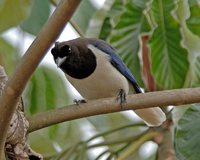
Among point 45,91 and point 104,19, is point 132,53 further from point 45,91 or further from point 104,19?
point 45,91

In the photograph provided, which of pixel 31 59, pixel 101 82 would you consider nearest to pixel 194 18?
pixel 101 82

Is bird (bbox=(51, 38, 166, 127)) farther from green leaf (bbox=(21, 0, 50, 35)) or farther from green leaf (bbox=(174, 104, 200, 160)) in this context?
green leaf (bbox=(174, 104, 200, 160))

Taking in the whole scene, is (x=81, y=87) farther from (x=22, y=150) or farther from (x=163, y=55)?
(x=22, y=150)

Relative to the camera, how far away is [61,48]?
2.26m

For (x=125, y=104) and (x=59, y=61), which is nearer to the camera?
(x=125, y=104)

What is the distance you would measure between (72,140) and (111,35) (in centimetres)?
69

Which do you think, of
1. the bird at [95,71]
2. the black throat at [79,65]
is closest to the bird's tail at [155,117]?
the bird at [95,71]

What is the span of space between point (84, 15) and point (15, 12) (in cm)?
41

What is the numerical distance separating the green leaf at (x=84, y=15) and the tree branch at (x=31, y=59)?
3.68 ft

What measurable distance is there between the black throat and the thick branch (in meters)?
0.64

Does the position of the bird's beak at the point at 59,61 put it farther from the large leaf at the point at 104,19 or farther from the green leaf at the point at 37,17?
the green leaf at the point at 37,17

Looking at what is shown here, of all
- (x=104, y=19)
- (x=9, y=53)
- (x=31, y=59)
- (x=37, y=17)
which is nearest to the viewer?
(x=31, y=59)

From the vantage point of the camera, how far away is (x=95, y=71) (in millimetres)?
2318

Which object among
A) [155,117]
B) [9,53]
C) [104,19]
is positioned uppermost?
[104,19]
